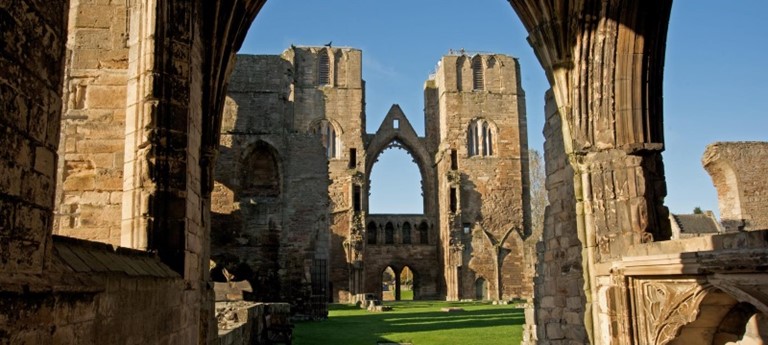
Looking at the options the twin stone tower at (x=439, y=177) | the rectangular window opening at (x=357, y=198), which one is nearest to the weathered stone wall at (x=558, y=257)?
the twin stone tower at (x=439, y=177)

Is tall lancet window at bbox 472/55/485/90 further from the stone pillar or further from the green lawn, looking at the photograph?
the stone pillar

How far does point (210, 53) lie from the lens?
5961 mm

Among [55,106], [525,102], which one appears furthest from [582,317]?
[525,102]

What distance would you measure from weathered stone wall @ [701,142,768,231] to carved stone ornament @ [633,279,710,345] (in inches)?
659

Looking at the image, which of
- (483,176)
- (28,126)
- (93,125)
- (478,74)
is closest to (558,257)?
(93,125)

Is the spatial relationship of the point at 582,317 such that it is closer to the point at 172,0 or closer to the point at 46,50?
the point at 172,0

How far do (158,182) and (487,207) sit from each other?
3101 cm

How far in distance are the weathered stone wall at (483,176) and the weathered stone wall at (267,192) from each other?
694 inches

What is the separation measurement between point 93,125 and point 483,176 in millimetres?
31378

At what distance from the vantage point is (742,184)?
19.8 meters

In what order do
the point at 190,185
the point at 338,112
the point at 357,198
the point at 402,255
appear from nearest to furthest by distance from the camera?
the point at 190,185 < the point at 357,198 < the point at 402,255 < the point at 338,112

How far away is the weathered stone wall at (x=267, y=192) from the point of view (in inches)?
623

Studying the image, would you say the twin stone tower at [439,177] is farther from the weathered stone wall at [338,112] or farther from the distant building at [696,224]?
the distant building at [696,224]

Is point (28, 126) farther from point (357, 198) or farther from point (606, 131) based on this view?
point (357, 198)
